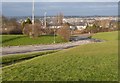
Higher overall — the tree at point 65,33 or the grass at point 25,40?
the tree at point 65,33

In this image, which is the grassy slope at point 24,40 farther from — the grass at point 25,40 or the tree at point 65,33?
the tree at point 65,33

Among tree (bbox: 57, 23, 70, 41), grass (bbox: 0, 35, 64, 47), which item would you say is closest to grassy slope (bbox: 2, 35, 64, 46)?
grass (bbox: 0, 35, 64, 47)

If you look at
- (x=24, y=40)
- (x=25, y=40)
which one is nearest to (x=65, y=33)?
(x=25, y=40)

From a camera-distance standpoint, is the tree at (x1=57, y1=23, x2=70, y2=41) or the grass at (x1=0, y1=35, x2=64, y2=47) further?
the tree at (x1=57, y1=23, x2=70, y2=41)

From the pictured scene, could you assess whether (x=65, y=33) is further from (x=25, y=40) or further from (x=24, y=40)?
(x=24, y=40)

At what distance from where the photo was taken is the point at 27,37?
54062 mm

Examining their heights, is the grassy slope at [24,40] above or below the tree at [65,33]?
below

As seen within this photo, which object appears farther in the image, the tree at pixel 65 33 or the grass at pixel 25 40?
the tree at pixel 65 33

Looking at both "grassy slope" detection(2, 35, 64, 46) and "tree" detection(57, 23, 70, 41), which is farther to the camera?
"tree" detection(57, 23, 70, 41)

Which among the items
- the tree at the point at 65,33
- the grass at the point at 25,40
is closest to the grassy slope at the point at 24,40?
the grass at the point at 25,40

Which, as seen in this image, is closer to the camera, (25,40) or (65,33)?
(25,40)

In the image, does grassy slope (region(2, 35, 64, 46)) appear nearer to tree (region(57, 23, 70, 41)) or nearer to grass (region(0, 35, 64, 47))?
grass (region(0, 35, 64, 47))

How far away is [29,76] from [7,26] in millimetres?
51924

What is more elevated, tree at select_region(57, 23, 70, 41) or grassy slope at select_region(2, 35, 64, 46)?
tree at select_region(57, 23, 70, 41)
